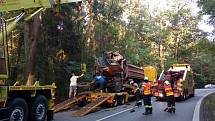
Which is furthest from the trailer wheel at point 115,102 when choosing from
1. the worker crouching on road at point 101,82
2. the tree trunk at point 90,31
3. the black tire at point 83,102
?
the tree trunk at point 90,31

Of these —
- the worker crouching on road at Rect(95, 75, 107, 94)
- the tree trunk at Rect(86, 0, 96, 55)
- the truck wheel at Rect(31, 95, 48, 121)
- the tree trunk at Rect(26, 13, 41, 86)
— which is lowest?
the truck wheel at Rect(31, 95, 48, 121)

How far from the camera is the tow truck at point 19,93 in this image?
12109mm

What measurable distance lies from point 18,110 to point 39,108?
1.53m

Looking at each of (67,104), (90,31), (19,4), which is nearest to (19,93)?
(19,4)

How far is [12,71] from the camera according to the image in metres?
13.4

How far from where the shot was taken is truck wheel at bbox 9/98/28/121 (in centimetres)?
1258

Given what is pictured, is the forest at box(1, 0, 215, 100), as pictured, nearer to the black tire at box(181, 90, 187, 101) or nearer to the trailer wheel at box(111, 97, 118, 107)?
the trailer wheel at box(111, 97, 118, 107)

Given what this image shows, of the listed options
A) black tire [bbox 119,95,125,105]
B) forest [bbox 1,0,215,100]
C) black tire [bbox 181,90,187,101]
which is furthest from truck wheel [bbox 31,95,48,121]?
black tire [bbox 181,90,187,101]

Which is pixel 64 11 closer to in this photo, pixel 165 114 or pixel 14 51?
pixel 14 51

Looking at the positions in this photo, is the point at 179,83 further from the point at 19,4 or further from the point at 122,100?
the point at 19,4

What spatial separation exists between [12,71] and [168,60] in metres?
64.0

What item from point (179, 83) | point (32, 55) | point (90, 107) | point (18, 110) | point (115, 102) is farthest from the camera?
point (179, 83)

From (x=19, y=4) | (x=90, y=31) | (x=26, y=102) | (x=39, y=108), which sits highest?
(x=90, y=31)

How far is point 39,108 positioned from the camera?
14422 mm
